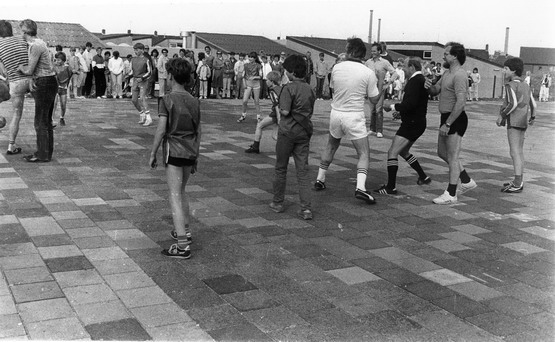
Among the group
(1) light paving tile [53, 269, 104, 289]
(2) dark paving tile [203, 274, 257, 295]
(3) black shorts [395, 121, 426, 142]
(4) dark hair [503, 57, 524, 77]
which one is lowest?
(2) dark paving tile [203, 274, 257, 295]

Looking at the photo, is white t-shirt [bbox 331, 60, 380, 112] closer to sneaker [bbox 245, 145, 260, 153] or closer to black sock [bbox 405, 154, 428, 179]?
black sock [bbox 405, 154, 428, 179]

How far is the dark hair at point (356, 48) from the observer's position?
23.7ft

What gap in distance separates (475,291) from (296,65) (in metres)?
3.07

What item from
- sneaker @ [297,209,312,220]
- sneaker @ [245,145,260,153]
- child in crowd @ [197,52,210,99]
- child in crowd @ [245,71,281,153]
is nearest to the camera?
sneaker @ [297,209,312,220]

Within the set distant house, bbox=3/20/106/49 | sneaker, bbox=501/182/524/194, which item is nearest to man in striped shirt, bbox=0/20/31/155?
sneaker, bbox=501/182/524/194

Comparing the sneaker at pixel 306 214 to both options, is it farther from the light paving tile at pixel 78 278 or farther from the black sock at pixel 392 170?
the light paving tile at pixel 78 278

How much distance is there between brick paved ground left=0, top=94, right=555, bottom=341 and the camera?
157 inches

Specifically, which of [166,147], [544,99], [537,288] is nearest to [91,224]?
[166,147]

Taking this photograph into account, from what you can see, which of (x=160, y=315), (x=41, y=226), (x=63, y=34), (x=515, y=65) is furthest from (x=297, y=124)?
(x=63, y=34)


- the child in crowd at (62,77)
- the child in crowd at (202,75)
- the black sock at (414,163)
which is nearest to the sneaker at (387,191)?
the black sock at (414,163)

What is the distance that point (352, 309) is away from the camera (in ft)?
14.0

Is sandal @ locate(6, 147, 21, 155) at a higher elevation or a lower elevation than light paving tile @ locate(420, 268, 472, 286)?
higher

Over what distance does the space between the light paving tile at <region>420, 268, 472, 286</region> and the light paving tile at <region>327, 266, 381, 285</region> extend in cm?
43

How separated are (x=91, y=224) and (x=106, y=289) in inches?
69.4
